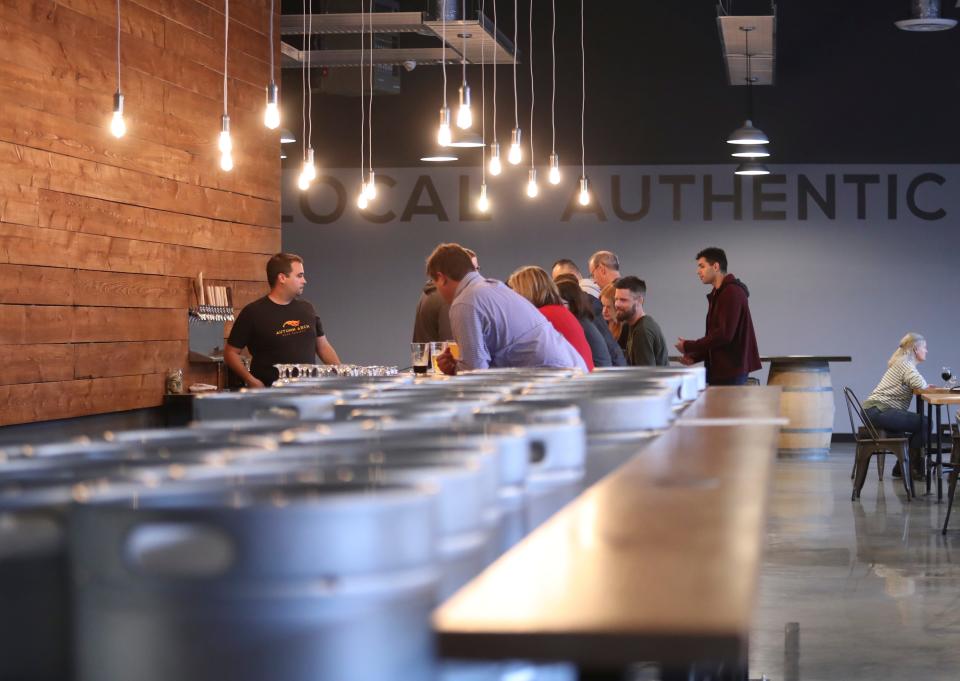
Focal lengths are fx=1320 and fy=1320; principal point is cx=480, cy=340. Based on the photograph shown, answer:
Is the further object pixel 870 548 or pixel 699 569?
pixel 870 548

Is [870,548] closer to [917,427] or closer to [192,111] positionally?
[917,427]

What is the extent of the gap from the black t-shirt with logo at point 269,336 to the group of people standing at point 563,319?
72 cm

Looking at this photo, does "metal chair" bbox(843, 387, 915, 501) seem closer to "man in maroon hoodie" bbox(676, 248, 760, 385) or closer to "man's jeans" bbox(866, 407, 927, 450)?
"man's jeans" bbox(866, 407, 927, 450)

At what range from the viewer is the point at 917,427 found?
10172 millimetres

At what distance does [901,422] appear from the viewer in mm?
10188

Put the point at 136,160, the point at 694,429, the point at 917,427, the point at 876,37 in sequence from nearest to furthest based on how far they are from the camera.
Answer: the point at 694,429, the point at 136,160, the point at 917,427, the point at 876,37

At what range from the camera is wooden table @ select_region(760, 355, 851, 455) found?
37.4 ft

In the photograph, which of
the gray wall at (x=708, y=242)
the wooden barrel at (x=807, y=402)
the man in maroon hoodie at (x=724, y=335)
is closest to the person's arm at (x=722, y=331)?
the man in maroon hoodie at (x=724, y=335)

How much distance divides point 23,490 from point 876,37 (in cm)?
1308

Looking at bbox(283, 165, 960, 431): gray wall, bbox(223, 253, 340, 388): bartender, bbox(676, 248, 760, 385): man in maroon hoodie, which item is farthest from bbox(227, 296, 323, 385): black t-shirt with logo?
bbox(283, 165, 960, 431): gray wall

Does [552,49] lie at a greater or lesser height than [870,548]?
greater

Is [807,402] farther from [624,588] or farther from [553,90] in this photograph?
[624,588]

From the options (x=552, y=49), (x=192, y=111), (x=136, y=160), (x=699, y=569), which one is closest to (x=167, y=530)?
(x=699, y=569)

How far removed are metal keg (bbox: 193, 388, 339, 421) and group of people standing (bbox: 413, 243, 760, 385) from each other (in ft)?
8.83
